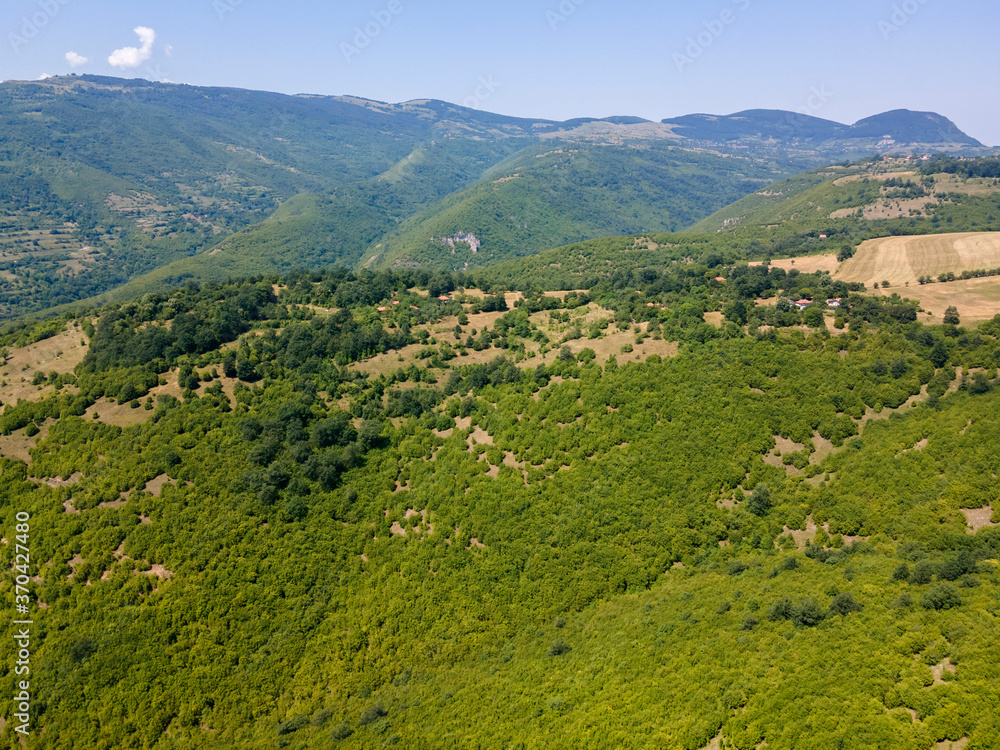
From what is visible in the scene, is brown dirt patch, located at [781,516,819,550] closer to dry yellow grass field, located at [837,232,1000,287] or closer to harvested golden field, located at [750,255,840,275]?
dry yellow grass field, located at [837,232,1000,287]

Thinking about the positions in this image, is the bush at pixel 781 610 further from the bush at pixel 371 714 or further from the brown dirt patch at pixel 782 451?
the bush at pixel 371 714

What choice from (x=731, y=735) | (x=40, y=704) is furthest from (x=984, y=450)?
(x=40, y=704)

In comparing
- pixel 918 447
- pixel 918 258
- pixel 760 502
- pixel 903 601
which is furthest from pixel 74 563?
pixel 918 258

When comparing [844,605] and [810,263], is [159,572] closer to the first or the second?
[844,605]

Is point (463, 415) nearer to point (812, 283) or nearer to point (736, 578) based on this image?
point (736, 578)

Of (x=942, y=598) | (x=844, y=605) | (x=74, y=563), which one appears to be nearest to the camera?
(x=942, y=598)

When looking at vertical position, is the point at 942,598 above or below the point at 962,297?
below
